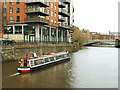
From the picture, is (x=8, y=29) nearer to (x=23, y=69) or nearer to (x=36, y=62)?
(x=36, y=62)

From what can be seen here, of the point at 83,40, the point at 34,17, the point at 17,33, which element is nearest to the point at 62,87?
the point at 34,17

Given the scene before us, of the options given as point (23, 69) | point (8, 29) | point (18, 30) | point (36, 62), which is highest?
point (8, 29)

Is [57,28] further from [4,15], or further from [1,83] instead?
[1,83]

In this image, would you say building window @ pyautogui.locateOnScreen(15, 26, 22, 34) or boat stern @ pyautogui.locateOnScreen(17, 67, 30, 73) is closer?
boat stern @ pyautogui.locateOnScreen(17, 67, 30, 73)

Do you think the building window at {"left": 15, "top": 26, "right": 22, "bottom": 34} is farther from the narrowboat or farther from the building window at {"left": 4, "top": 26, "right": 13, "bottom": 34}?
the narrowboat

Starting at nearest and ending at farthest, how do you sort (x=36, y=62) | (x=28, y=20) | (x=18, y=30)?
1. (x=36, y=62)
2. (x=28, y=20)
3. (x=18, y=30)

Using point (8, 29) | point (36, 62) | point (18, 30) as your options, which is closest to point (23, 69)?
point (36, 62)

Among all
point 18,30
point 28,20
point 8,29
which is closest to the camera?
point 28,20

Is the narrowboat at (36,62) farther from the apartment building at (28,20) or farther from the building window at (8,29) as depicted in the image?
the building window at (8,29)

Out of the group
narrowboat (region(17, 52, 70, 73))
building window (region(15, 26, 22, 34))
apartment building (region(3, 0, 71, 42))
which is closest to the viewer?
narrowboat (region(17, 52, 70, 73))

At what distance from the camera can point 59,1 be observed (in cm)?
4769

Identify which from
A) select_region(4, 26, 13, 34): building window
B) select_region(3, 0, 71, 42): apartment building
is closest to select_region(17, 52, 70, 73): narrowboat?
select_region(3, 0, 71, 42): apartment building

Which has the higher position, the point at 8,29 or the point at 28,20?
the point at 28,20

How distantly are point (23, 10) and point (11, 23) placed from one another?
489 cm
